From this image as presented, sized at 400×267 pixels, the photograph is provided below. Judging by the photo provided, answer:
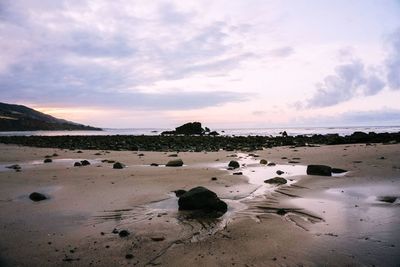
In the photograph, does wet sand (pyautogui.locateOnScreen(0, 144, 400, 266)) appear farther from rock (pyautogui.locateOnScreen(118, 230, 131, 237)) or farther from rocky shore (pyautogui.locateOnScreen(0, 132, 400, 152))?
→ rocky shore (pyautogui.locateOnScreen(0, 132, 400, 152))

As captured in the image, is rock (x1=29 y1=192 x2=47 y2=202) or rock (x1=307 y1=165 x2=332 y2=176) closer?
rock (x1=29 y1=192 x2=47 y2=202)

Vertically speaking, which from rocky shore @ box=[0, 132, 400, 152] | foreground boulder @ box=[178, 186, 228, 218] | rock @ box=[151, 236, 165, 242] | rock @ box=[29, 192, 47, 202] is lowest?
rock @ box=[151, 236, 165, 242]

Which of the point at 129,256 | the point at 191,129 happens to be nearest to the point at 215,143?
the point at 129,256

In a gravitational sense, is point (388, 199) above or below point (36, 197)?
above

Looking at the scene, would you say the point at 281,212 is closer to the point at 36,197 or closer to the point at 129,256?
the point at 129,256

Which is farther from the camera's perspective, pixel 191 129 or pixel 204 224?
pixel 191 129

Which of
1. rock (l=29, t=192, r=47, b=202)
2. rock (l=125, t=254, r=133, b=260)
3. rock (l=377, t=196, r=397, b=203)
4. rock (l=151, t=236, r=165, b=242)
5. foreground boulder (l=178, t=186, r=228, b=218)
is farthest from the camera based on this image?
rock (l=29, t=192, r=47, b=202)

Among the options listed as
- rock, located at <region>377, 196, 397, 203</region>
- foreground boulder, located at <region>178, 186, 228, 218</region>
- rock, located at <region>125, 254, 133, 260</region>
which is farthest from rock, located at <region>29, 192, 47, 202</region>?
rock, located at <region>377, 196, 397, 203</region>

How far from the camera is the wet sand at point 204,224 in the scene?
179 inches

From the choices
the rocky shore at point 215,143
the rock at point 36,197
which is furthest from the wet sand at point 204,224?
the rocky shore at point 215,143

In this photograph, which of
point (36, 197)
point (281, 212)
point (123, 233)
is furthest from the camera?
point (36, 197)

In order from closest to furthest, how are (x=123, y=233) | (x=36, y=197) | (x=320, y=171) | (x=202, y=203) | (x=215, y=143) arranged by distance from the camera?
(x=123, y=233) < (x=202, y=203) < (x=36, y=197) < (x=320, y=171) < (x=215, y=143)

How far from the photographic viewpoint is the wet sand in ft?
14.9

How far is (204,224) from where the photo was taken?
19.8 ft
